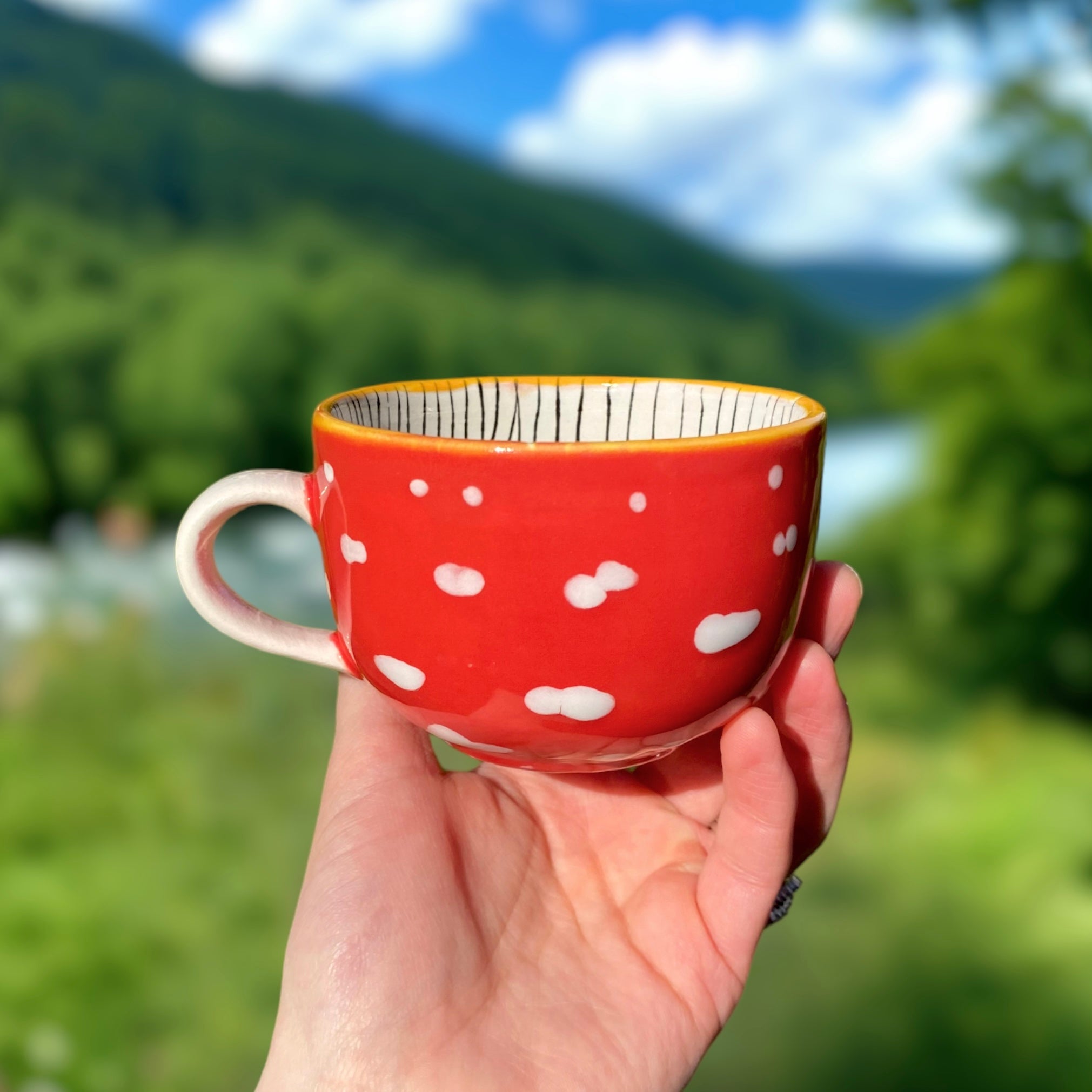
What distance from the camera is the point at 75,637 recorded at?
1762 millimetres

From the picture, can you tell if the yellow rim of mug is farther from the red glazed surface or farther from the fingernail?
the fingernail

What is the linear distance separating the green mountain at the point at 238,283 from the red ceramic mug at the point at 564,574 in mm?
1173

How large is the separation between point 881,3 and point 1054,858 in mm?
1459

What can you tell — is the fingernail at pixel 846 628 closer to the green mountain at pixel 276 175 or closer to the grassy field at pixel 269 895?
the grassy field at pixel 269 895

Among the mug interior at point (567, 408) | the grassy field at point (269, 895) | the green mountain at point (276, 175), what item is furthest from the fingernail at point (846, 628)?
the green mountain at point (276, 175)

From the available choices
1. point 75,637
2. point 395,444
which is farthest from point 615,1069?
point 75,637

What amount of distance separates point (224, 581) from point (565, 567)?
292 millimetres

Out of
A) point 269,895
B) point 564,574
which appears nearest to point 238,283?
point 269,895

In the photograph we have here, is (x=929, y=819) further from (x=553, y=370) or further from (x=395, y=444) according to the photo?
(x=395, y=444)

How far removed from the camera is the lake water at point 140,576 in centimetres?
171


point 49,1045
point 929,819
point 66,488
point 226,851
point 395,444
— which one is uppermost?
point 395,444

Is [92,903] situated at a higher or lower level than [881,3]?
lower

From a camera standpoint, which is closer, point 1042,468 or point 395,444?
point 395,444

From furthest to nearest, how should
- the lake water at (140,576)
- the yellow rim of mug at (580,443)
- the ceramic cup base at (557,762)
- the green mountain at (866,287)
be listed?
the green mountain at (866,287), the lake water at (140,576), the ceramic cup base at (557,762), the yellow rim of mug at (580,443)
